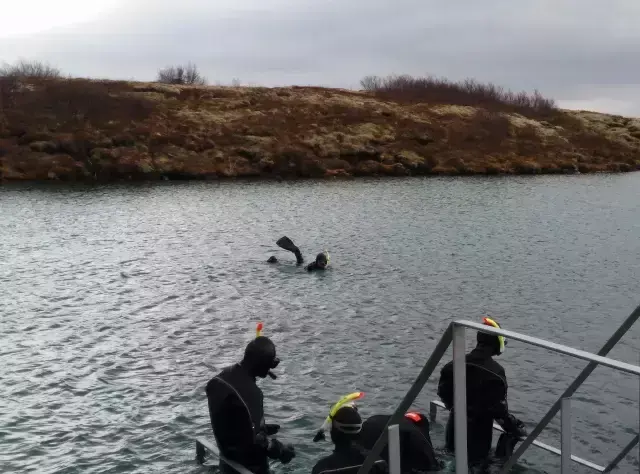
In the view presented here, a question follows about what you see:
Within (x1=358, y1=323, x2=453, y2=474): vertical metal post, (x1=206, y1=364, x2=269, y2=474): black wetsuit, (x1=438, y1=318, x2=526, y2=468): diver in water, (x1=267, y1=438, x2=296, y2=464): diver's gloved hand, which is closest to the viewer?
(x1=358, y1=323, x2=453, y2=474): vertical metal post

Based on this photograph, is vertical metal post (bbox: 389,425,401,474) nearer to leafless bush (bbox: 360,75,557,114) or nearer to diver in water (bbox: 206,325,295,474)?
diver in water (bbox: 206,325,295,474)

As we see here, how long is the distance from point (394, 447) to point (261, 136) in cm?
9120

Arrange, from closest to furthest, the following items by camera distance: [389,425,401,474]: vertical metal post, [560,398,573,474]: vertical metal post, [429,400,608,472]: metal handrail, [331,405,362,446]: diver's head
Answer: [389,425,401,474]: vertical metal post → [560,398,573,474]: vertical metal post → [331,405,362,446]: diver's head → [429,400,608,472]: metal handrail

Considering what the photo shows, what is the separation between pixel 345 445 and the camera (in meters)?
9.04

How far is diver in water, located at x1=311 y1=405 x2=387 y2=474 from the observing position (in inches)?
348

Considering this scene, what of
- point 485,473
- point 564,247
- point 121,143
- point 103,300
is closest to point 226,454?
point 485,473

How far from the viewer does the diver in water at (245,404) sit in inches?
403

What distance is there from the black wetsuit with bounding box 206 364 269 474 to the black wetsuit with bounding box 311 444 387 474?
1644 millimetres

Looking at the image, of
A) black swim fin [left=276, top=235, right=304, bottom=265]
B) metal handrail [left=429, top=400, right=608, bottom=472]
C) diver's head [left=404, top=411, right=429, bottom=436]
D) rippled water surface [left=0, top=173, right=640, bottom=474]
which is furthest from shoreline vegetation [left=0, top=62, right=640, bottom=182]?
diver's head [left=404, top=411, right=429, bottom=436]

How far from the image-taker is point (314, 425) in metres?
15.5

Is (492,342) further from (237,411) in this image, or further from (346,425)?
(237,411)

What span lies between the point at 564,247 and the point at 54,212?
3872 centimetres

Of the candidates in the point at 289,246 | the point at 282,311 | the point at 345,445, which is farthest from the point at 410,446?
the point at 289,246

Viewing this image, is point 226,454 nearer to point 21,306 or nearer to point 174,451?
point 174,451
